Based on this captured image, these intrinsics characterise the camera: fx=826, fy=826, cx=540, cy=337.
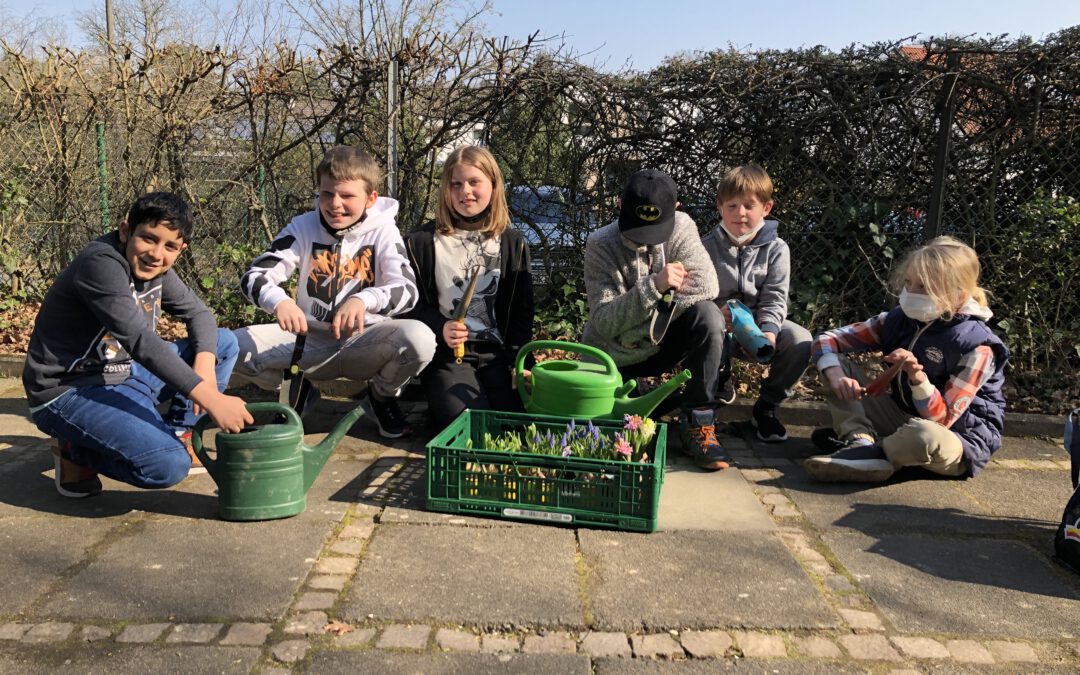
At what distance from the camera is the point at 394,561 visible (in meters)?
2.74

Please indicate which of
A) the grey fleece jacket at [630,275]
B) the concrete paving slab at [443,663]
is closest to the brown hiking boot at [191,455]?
the concrete paving slab at [443,663]

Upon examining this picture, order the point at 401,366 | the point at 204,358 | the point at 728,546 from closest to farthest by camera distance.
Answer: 1. the point at 728,546
2. the point at 204,358
3. the point at 401,366

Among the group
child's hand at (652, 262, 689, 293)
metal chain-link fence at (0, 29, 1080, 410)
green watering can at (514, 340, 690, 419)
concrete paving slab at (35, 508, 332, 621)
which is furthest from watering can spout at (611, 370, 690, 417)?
metal chain-link fence at (0, 29, 1080, 410)

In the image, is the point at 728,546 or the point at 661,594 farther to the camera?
the point at 728,546

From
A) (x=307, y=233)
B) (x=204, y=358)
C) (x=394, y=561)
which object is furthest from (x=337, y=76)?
(x=394, y=561)

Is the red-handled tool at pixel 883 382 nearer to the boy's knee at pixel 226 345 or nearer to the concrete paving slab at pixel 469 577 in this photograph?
the concrete paving slab at pixel 469 577

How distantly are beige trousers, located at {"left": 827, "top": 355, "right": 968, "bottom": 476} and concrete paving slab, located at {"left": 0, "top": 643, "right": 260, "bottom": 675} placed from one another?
8.83 feet

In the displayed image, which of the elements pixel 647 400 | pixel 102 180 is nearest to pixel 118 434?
pixel 647 400

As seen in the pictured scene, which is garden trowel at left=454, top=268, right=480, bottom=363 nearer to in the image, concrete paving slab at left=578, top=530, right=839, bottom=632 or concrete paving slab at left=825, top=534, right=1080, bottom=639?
concrete paving slab at left=578, top=530, right=839, bottom=632

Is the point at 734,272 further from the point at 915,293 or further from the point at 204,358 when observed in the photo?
the point at 204,358

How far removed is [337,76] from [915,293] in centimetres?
398

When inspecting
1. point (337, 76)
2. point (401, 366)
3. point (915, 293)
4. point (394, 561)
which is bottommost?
point (394, 561)

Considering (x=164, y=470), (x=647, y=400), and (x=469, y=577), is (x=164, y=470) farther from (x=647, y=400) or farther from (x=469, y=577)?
(x=647, y=400)

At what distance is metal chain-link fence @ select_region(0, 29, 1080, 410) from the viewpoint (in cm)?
523
